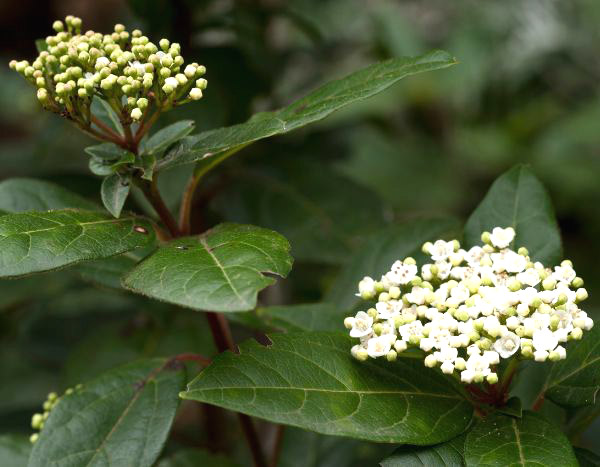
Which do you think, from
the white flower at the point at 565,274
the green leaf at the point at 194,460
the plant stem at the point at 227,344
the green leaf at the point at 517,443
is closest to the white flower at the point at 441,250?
the white flower at the point at 565,274

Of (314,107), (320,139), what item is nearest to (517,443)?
(314,107)

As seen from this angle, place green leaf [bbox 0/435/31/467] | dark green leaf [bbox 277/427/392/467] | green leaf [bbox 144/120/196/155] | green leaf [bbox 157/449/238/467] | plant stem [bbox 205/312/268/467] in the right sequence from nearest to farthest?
green leaf [bbox 144/120/196/155] < plant stem [bbox 205/312/268/467] < green leaf [bbox 0/435/31/467] < green leaf [bbox 157/449/238/467] < dark green leaf [bbox 277/427/392/467]

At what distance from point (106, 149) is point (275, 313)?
50cm

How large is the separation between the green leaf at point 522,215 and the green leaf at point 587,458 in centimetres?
37

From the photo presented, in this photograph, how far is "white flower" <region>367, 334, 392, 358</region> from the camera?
127 centimetres

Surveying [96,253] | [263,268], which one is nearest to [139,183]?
[96,253]

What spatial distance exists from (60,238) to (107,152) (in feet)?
0.76

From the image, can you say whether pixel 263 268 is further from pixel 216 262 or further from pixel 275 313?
pixel 275 313

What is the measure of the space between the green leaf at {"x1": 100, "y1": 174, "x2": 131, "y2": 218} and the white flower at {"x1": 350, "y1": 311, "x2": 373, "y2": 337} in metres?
0.45

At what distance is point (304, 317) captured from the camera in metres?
1.66

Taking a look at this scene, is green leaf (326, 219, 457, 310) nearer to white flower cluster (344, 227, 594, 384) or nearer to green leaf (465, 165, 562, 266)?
green leaf (465, 165, 562, 266)

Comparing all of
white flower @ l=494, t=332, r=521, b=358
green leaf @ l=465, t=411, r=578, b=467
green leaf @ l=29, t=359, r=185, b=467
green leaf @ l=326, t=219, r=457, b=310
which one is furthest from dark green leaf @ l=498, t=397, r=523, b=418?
green leaf @ l=29, t=359, r=185, b=467

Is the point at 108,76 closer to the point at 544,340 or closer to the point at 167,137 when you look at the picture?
the point at 167,137

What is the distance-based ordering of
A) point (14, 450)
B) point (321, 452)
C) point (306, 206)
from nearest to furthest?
1. point (14, 450)
2. point (321, 452)
3. point (306, 206)
